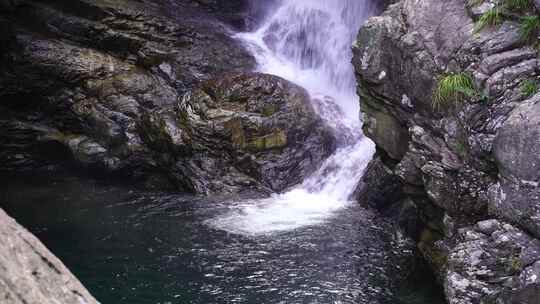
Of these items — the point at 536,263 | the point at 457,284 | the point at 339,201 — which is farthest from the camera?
the point at 339,201

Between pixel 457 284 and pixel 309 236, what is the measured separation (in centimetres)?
503

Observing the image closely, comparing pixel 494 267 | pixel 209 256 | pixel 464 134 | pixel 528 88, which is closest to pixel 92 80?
pixel 209 256

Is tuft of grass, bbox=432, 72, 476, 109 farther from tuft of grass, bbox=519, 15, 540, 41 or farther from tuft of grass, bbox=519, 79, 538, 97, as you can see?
tuft of grass, bbox=519, 15, 540, 41

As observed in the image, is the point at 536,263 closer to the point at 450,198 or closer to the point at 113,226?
the point at 450,198

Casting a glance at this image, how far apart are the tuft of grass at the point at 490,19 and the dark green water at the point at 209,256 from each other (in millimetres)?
4639

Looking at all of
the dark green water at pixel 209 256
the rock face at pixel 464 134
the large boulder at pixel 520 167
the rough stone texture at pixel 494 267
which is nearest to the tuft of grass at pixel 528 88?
the rock face at pixel 464 134

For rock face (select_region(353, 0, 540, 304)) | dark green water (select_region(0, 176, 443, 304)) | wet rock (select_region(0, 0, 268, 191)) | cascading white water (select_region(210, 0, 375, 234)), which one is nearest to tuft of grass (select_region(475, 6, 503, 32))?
rock face (select_region(353, 0, 540, 304))

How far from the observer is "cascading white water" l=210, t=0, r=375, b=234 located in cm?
1309

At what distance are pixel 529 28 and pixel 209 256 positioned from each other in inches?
288

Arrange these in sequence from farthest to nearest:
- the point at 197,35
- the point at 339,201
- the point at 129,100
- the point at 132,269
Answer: the point at 197,35 < the point at 129,100 < the point at 339,201 < the point at 132,269

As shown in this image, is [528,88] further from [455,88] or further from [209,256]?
[209,256]

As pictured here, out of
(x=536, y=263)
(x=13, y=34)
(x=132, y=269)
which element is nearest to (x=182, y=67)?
(x=13, y=34)

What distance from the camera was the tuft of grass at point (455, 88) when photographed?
725 cm

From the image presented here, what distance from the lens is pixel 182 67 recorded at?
727 inches
